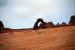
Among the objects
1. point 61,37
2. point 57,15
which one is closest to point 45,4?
point 57,15

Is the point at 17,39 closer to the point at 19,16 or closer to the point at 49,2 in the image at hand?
the point at 19,16

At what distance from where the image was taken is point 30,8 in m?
1.21

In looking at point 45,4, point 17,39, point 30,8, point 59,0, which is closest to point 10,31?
point 17,39

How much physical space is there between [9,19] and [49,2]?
1.23 ft

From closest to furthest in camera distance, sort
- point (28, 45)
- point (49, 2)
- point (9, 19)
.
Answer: point (28, 45)
point (9, 19)
point (49, 2)

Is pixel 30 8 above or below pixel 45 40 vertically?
above

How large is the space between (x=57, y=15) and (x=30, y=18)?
24 cm

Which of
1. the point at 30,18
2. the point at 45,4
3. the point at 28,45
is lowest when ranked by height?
the point at 28,45

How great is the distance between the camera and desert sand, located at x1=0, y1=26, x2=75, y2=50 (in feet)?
3.02

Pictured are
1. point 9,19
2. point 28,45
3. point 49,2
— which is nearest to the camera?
point 28,45

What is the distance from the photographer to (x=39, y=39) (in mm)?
958

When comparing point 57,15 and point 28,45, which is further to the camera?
point 57,15

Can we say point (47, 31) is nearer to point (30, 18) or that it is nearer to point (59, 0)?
point (30, 18)

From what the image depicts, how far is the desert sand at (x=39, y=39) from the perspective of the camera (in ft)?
3.02
